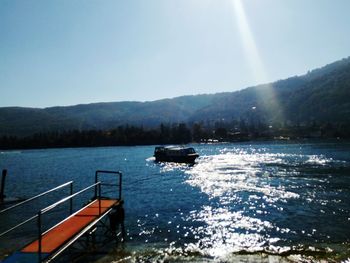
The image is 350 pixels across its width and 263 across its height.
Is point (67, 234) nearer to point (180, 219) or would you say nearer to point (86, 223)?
point (86, 223)

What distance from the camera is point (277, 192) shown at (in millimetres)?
49781

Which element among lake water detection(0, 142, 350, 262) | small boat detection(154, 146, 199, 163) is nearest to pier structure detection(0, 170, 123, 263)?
lake water detection(0, 142, 350, 262)

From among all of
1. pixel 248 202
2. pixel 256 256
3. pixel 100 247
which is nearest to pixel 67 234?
pixel 100 247

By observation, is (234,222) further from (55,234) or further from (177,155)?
(177,155)

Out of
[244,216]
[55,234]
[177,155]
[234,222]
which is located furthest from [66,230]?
[177,155]

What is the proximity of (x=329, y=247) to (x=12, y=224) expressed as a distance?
26.8 meters

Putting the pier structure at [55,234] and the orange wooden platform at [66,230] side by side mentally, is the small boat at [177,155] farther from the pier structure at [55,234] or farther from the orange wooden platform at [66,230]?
the orange wooden platform at [66,230]

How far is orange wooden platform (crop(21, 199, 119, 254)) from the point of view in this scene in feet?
57.5

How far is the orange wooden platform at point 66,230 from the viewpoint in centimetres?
1753

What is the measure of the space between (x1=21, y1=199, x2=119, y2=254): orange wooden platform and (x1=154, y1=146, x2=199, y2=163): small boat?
86.8 meters

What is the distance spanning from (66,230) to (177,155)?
9755 centimetres

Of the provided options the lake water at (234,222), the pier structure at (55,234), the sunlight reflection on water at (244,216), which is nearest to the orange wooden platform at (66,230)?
the pier structure at (55,234)

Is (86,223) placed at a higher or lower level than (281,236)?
higher

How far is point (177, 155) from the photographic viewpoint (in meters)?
117
